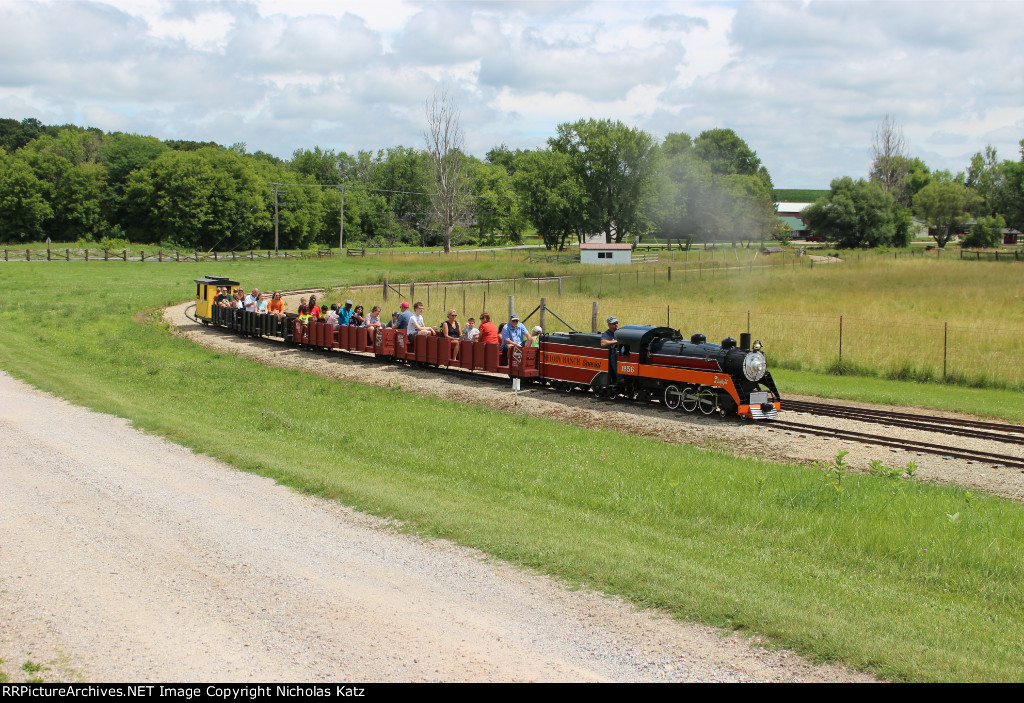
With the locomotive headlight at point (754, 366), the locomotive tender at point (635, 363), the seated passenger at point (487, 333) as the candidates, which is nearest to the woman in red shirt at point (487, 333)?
the seated passenger at point (487, 333)

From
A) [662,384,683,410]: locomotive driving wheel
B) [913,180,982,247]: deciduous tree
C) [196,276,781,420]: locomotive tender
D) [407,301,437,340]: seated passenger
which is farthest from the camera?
[913,180,982,247]: deciduous tree

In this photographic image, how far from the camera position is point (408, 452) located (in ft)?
47.1

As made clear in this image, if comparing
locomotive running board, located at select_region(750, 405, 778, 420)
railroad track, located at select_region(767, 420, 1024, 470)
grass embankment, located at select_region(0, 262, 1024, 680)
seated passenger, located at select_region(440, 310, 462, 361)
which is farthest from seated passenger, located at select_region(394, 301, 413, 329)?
railroad track, located at select_region(767, 420, 1024, 470)

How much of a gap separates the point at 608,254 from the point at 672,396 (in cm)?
6897

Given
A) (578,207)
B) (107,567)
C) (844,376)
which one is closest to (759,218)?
(578,207)

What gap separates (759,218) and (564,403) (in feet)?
276

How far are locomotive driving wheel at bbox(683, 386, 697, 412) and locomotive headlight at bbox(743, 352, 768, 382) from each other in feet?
4.98

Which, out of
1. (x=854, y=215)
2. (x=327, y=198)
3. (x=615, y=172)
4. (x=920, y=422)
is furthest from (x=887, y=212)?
(x=920, y=422)

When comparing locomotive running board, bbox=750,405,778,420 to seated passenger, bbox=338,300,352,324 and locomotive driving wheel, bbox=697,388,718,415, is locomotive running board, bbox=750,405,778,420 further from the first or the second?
seated passenger, bbox=338,300,352,324

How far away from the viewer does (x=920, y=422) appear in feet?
58.0

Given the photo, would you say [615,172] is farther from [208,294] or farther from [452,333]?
[452,333]

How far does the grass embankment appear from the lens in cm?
758

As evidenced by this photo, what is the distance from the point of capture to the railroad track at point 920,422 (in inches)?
645

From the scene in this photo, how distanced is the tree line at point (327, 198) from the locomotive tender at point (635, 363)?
6756cm
